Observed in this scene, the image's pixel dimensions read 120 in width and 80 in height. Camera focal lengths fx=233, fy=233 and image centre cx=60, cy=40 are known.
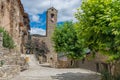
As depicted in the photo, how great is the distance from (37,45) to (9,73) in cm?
4059

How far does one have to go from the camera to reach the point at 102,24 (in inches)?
433

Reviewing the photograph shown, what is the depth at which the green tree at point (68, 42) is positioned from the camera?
1211 inches

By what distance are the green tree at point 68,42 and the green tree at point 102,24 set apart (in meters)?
16.2

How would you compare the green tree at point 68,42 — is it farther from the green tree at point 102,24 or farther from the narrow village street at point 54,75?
→ the green tree at point 102,24

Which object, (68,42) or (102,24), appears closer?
(102,24)

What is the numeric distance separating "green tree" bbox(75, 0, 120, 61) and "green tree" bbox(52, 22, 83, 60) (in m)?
16.2

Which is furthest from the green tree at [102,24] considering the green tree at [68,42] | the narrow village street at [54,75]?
the green tree at [68,42]

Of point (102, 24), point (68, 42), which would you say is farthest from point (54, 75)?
point (68, 42)

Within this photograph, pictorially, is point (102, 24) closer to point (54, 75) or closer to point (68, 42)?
point (54, 75)

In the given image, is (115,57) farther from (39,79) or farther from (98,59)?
(98,59)

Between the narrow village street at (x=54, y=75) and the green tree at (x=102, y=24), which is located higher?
the green tree at (x=102, y=24)

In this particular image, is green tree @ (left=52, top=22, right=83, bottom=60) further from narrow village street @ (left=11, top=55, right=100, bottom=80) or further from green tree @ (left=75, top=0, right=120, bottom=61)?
green tree @ (left=75, top=0, right=120, bottom=61)

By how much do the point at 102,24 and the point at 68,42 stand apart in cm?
2029

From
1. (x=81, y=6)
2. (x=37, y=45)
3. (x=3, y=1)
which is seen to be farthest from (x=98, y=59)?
(x=37, y=45)
